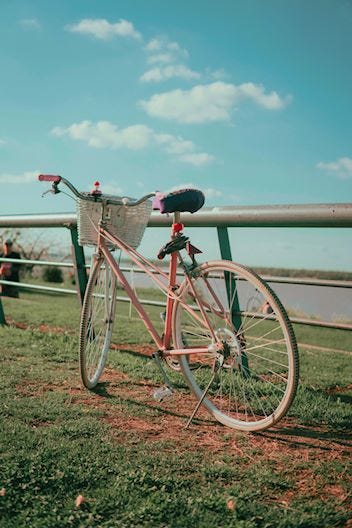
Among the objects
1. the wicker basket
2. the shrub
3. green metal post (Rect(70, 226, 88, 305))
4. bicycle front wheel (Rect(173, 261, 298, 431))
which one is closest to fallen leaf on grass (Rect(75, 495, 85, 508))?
bicycle front wheel (Rect(173, 261, 298, 431))

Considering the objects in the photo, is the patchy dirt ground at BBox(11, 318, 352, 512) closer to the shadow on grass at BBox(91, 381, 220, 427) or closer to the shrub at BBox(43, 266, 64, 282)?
the shadow on grass at BBox(91, 381, 220, 427)

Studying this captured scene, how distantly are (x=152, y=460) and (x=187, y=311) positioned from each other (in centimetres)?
98

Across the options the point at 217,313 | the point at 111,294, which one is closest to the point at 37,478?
the point at 217,313

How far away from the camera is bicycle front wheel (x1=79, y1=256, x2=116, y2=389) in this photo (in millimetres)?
4152

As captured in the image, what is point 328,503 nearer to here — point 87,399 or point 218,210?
point 87,399

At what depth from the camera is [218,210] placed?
4352 millimetres

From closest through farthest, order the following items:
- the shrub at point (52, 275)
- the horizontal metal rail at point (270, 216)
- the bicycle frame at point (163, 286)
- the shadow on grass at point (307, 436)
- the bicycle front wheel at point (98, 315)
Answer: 1. the shadow on grass at point (307, 436)
2. the bicycle frame at point (163, 286)
3. the horizontal metal rail at point (270, 216)
4. the bicycle front wheel at point (98, 315)
5. the shrub at point (52, 275)

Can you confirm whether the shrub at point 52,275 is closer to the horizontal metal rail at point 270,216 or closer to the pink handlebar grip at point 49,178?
the horizontal metal rail at point 270,216

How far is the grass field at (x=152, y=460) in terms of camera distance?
2275 millimetres

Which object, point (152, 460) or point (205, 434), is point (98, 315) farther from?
point (152, 460)

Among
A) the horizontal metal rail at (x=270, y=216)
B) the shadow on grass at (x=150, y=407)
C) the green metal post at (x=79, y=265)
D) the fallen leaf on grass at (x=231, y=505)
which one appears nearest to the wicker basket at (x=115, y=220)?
the horizontal metal rail at (x=270, y=216)

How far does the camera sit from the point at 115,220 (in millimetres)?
4078

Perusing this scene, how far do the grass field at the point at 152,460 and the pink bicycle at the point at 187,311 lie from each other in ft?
0.62

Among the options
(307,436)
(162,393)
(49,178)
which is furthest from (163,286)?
(307,436)
